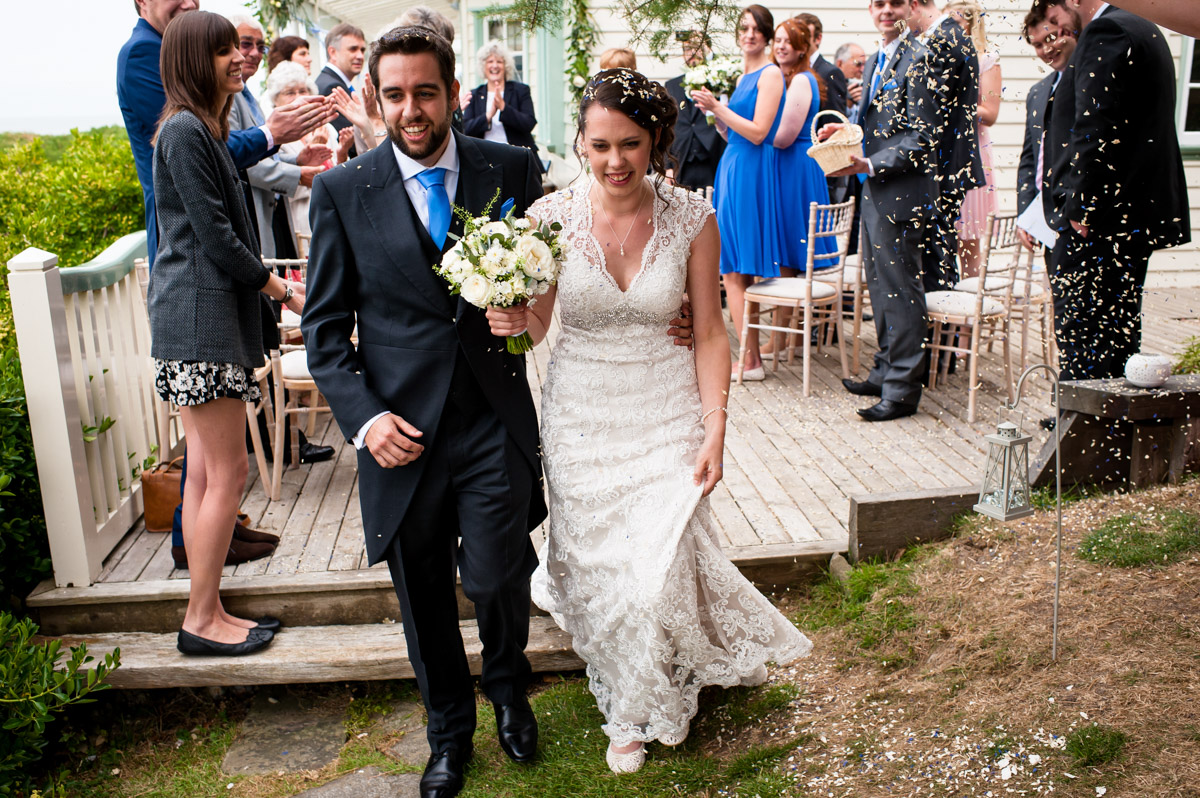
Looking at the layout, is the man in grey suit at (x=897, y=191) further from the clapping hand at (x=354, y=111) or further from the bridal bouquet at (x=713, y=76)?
the clapping hand at (x=354, y=111)

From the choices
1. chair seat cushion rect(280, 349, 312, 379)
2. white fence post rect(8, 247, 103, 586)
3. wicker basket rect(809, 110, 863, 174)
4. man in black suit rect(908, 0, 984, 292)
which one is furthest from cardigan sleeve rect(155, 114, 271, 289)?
man in black suit rect(908, 0, 984, 292)

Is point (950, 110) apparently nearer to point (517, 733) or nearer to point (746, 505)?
point (746, 505)

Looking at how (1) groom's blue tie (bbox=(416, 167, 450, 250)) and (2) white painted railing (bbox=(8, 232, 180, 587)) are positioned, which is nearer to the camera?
(1) groom's blue tie (bbox=(416, 167, 450, 250))

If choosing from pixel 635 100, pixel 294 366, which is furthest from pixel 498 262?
pixel 294 366

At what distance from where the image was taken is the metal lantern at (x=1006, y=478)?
274 cm

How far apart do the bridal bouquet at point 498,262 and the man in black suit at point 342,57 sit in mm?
4342

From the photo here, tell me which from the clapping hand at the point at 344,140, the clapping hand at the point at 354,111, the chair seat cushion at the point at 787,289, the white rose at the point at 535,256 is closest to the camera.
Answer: the white rose at the point at 535,256

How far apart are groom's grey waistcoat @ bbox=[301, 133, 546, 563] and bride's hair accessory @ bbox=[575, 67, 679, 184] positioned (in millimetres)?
291

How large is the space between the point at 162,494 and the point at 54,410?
0.68 metres

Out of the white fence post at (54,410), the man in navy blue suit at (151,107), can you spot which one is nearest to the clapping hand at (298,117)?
the man in navy blue suit at (151,107)

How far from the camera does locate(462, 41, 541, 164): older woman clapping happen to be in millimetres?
8312

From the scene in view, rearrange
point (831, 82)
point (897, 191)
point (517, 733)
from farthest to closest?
point (831, 82) < point (897, 191) < point (517, 733)

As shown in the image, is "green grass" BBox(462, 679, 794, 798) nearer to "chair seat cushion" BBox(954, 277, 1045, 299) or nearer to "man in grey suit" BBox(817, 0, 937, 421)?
"man in grey suit" BBox(817, 0, 937, 421)

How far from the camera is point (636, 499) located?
2.92m
